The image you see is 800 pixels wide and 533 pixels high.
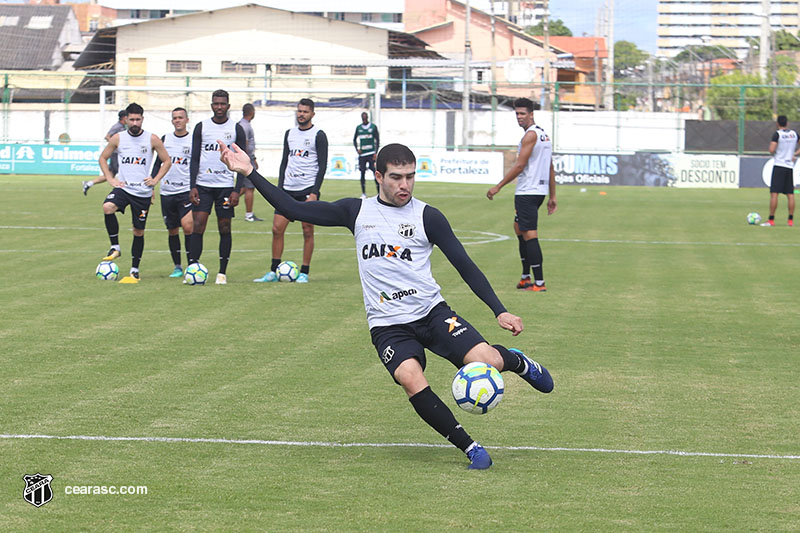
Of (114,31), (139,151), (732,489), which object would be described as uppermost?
(114,31)

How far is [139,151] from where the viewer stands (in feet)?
51.6

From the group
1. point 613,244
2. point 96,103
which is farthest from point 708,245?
point 96,103

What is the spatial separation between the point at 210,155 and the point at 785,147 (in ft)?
49.7

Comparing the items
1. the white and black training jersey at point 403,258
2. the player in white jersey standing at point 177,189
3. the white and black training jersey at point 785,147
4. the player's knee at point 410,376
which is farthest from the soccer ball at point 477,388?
the white and black training jersey at point 785,147

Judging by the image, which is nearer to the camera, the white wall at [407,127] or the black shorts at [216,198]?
the black shorts at [216,198]

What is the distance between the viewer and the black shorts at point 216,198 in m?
15.1

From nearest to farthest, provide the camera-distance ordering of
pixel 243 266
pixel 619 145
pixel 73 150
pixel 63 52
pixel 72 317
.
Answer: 1. pixel 72 317
2. pixel 243 266
3. pixel 73 150
4. pixel 619 145
5. pixel 63 52

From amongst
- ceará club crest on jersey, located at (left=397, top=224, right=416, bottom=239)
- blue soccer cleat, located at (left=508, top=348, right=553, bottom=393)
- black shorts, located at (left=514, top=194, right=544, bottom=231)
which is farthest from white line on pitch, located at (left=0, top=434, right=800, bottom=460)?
black shorts, located at (left=514, top=194, right=544, bottom=231)

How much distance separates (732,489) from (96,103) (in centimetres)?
4988

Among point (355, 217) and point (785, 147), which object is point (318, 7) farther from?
point (355, 217)

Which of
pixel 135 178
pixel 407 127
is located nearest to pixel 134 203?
pixel 135 178

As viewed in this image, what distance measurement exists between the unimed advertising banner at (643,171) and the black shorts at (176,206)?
92.9ft

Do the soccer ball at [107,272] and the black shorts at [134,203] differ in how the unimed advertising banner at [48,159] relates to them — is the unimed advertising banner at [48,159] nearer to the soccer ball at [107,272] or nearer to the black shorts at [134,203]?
the black shorts at [134,203]

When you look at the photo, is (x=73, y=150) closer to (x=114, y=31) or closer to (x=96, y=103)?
(x=96, y=103)
